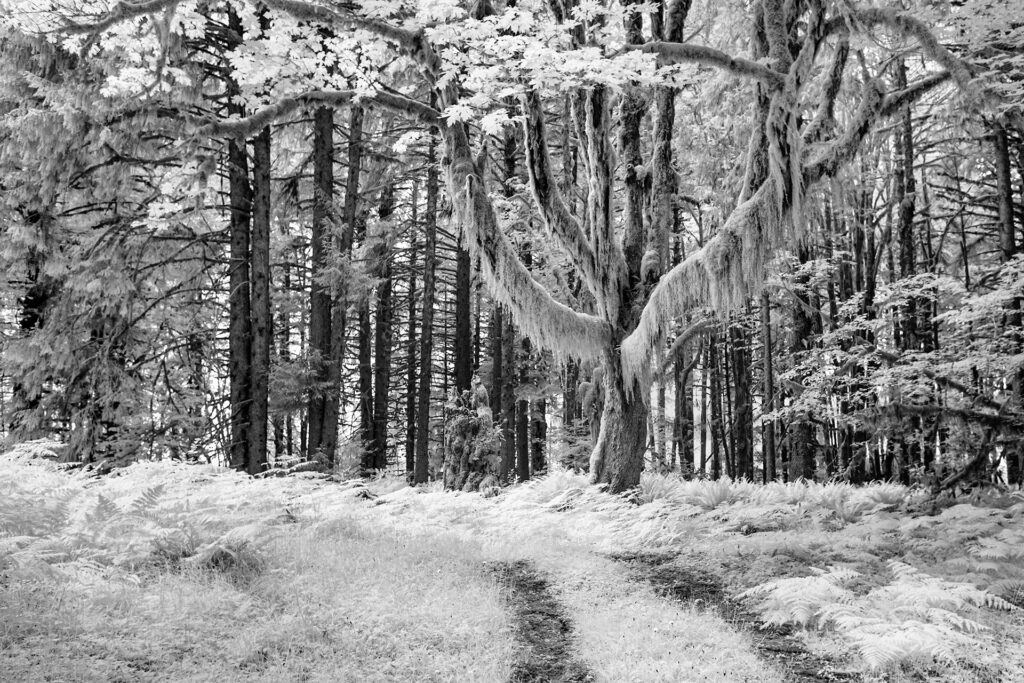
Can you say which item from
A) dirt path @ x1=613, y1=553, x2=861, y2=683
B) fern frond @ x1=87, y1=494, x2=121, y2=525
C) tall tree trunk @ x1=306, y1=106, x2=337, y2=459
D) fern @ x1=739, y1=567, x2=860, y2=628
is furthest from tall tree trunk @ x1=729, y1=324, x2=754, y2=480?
fern frond @ x1=87, y1=494, x2=121, y2=525

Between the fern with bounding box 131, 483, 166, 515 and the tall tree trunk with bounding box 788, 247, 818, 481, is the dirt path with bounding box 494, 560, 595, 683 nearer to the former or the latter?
the fern with bounding box 131, 483, 166, 515

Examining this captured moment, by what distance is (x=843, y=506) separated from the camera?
26.2 feet

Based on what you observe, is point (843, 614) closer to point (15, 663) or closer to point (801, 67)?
point (15, 663)

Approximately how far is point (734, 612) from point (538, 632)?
1569mm

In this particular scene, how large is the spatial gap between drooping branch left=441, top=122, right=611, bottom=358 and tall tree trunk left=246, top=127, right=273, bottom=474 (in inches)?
140

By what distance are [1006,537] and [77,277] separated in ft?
40.2

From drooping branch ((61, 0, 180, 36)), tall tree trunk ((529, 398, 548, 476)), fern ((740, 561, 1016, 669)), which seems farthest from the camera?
tall tree trunk ((529, 398, 548, 476))

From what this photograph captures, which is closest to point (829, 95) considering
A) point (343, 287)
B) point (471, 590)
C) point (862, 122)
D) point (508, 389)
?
point (862, 122)

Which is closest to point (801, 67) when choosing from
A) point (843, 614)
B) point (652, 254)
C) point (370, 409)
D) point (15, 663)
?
point (652, 254)

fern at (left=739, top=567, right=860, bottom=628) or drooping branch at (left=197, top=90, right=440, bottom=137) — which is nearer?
fern at (left=739, top=567, right=860, bottom=628)

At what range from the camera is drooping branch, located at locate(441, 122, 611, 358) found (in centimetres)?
859

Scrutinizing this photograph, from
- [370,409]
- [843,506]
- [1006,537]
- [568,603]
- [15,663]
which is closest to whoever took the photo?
[15,663]

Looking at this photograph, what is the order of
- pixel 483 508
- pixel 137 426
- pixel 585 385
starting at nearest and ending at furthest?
pixel 483 508, pixel 137 426, pixel 585 385

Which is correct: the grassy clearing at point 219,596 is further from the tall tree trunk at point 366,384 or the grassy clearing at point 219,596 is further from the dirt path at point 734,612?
the tall tree trunk at point 366,384
